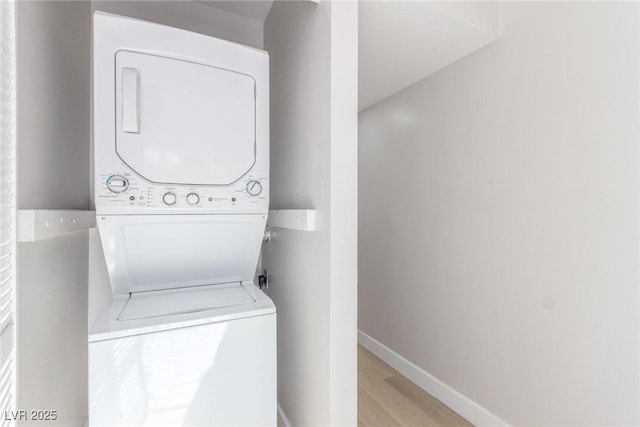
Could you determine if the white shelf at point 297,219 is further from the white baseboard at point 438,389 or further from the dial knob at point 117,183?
the white baseboard at point 438,389

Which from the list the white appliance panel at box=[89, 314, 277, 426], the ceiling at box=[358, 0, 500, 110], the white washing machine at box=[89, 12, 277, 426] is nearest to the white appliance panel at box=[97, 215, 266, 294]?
the white washing machine at box=[89, 12, 277, 426]

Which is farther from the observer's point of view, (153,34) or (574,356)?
(574,356)

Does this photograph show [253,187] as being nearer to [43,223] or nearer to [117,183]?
[117,183]

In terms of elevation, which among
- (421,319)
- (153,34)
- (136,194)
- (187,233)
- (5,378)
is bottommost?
(421,319)

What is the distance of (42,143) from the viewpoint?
115 cm

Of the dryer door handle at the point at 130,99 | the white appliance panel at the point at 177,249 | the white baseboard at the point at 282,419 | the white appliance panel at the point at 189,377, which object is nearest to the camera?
the white appliance panel at the point at 189,377

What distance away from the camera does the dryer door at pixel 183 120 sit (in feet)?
4.10

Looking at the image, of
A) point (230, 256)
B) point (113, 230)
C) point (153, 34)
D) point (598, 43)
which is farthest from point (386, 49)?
point (113, 230)

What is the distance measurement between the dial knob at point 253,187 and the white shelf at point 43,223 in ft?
2.36

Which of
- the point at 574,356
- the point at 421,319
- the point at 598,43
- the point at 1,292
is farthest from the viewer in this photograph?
the point at 421,319

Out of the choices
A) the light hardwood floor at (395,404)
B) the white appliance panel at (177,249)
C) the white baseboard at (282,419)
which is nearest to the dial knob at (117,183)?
the white appliance panel at (177,249)

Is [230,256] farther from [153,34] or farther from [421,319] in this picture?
[421,319]

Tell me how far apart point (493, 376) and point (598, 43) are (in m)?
1.92

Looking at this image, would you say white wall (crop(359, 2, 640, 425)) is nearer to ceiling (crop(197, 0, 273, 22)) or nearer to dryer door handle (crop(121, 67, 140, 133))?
ceiling (crop(197, 0, 273, 22))
